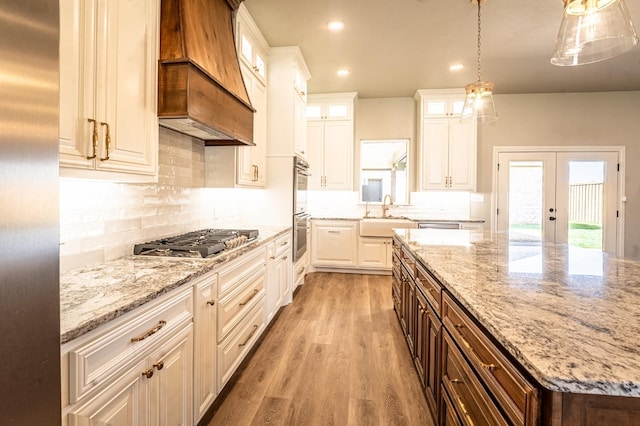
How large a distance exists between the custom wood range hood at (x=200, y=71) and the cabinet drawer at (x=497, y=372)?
5.33 feet

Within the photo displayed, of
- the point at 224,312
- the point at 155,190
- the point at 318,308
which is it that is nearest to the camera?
the point at 224,312

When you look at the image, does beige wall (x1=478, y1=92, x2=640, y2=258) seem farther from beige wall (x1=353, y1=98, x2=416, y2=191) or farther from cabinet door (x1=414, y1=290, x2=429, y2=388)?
cabinet door (x1=414, y1=290, x2=429, y2=388)

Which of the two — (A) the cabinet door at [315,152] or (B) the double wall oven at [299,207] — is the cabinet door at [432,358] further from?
(A) the cabinet door at [315,152]

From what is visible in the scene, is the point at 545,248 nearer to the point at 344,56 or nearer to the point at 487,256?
the point at 487,256

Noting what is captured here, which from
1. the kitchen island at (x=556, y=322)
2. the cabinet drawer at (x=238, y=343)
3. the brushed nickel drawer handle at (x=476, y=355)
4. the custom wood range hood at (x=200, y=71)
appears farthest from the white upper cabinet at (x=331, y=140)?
the brushed nickel drawer handle at (x=476, y=355)

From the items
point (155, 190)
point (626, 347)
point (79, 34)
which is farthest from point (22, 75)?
point (155, 190)

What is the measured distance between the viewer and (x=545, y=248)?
2219mm

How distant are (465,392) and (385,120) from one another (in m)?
4.76

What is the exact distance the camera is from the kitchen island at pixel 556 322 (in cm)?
67

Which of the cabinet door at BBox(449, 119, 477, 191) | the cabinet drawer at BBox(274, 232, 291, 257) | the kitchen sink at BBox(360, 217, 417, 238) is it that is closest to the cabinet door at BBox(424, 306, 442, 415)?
the cabinet drawer at BBox(274, 232, 291, 257)

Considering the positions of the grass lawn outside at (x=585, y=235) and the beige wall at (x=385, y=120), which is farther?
the beige wall at (x=385, y=120)

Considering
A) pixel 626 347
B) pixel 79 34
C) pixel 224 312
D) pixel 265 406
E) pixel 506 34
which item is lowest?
pixel 265 406

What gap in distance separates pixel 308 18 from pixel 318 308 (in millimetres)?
2911

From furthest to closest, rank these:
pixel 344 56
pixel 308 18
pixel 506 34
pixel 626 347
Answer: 1. pixel 344 56
2. pixel 506 34
3. pixel 308 18
4. pixel 626 347
